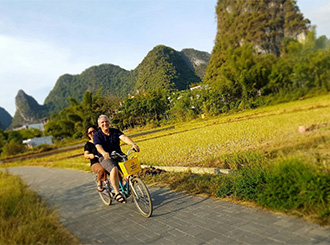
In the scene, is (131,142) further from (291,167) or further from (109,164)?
(291,167)

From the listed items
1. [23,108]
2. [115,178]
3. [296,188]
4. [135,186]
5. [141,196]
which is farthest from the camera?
[23,108]

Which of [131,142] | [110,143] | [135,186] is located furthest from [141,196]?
[110,143]

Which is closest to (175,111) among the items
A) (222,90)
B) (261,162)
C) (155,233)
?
(222,90)

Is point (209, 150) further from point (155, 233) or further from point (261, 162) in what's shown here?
point (155, 233)

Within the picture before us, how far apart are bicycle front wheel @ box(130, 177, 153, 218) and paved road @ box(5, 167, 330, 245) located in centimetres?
14

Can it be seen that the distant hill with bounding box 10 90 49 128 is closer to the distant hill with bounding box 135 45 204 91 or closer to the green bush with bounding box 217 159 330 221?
the distant hill with bounding box 135 45 204 91

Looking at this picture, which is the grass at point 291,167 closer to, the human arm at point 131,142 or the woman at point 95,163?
the human arm at point 131,142

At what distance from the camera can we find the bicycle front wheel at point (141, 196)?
16.6 feet

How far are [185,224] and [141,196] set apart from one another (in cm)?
115

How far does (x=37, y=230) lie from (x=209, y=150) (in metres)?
6.26

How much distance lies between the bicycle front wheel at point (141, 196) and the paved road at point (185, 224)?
14cm

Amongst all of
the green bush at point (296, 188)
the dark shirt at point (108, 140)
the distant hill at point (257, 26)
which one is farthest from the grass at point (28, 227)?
the distant hill at point (257, 26)

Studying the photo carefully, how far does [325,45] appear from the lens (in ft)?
10.00

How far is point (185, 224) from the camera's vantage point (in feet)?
14.6
